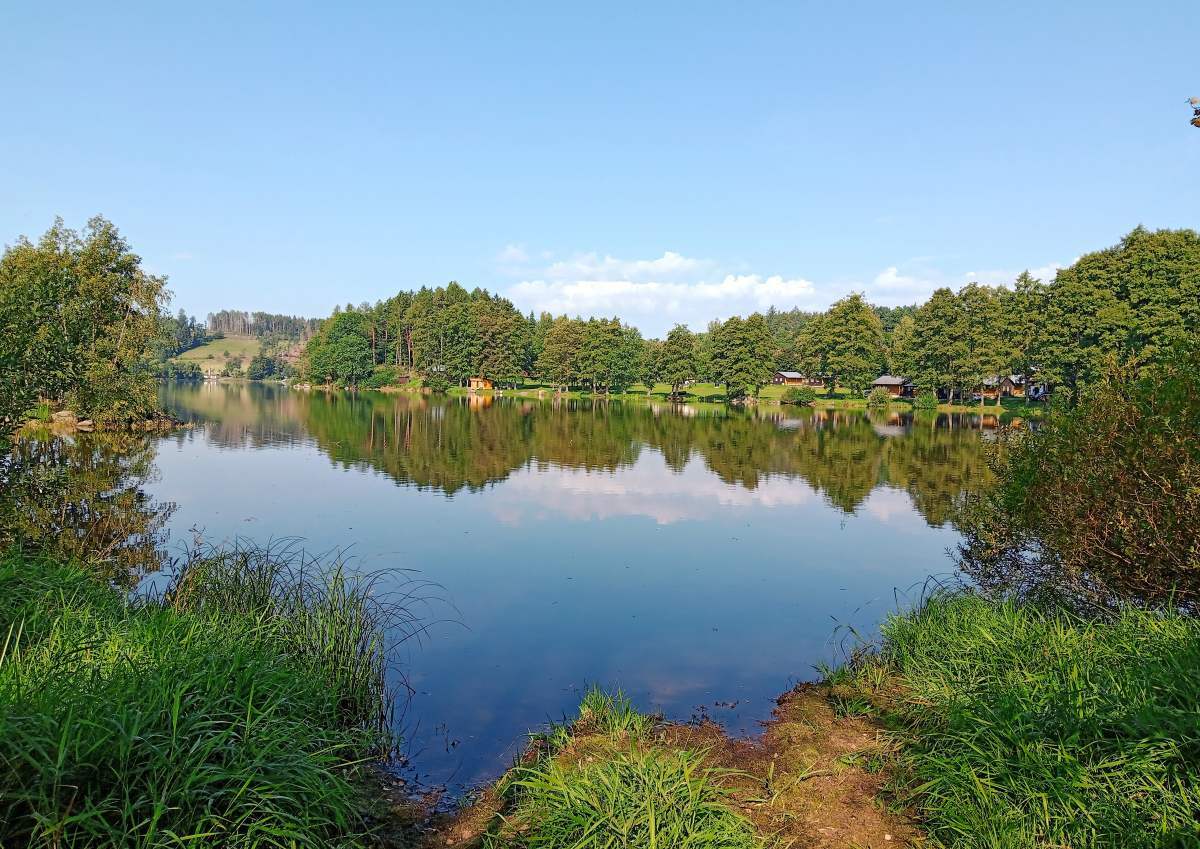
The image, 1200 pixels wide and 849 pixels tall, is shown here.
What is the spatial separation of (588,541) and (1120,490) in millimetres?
14527

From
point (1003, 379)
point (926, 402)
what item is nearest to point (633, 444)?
point (926, 402)

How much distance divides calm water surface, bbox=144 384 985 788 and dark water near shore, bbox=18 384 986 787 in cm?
7

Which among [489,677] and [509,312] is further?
[509,312]

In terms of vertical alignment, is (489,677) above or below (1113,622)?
below

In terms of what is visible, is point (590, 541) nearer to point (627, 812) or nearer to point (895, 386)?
point (627, 812)

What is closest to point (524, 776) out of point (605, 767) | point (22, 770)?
point (605, 767)

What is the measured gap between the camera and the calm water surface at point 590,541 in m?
11.3

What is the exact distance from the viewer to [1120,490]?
31.6 feet

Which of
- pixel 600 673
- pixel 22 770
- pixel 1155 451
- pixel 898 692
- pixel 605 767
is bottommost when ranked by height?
pixel 600 673

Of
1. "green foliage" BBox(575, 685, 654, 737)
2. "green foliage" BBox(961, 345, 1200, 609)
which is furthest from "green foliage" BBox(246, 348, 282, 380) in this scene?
"green foliage" BBox(961, 345, 1200, 609)

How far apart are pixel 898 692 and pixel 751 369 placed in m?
86.3

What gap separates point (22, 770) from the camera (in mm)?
4527

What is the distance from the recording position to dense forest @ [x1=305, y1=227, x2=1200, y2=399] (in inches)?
2302

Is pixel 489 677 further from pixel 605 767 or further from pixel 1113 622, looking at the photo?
pixel 1113 622
